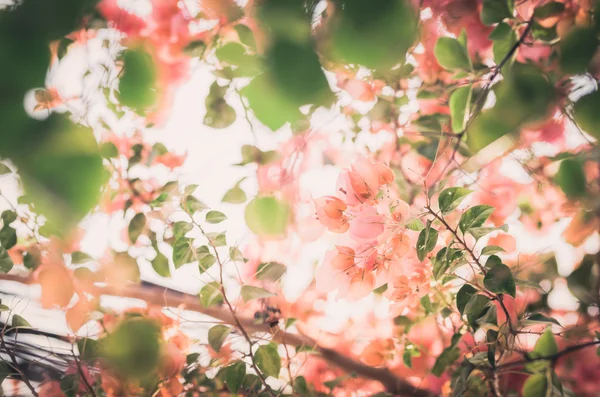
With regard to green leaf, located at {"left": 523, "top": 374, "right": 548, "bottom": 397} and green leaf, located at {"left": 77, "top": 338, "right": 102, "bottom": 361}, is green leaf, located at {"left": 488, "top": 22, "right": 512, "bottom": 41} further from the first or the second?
green leaf, located at {"left": 77, "top": 338, "right": 102, "bottom": 361}

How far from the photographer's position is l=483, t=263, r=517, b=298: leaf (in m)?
0.48

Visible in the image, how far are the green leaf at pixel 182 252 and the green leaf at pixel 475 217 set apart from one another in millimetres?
483

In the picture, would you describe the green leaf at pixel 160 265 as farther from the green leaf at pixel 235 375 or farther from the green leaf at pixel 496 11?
the green leaf at pixel 496 11

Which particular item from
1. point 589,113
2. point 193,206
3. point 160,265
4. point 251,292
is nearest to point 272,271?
point 251,292

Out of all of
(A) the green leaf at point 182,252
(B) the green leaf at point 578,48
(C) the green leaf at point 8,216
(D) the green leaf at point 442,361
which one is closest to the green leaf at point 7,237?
(C) the green leaf at point 8,216

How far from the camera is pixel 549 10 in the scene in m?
0.55

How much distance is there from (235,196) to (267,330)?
0.51m

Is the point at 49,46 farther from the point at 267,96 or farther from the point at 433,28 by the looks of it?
the point at 433,28

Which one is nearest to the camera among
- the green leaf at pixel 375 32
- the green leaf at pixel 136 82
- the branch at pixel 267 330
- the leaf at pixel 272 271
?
the green leaf at pixel 375 32

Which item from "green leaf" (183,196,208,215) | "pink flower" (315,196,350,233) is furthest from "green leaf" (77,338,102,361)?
"pink flower" (315,196,350,233)

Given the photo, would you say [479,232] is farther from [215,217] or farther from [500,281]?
[215,217]

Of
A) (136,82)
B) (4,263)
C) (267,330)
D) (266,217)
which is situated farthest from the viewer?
(267,330)

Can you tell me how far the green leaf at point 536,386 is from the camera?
0.54 meters

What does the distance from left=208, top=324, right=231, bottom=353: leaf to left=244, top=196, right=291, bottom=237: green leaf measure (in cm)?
21
